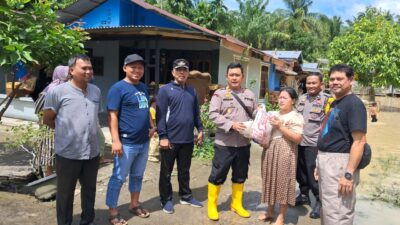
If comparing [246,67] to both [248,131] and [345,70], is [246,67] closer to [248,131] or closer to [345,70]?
[248,131]

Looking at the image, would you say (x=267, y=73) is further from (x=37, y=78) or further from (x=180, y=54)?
(x=37, y=78)

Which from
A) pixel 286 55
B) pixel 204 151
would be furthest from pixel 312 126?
pixel 286 55

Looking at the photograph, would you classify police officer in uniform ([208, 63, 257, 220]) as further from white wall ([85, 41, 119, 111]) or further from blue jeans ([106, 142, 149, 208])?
white wall ([85, 41, 119, 111])

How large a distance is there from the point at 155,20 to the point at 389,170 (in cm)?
763

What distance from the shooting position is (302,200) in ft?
16.0

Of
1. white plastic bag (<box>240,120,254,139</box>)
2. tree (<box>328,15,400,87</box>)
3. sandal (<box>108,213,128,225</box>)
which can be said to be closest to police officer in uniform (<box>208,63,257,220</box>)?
white plastic bag (<box>240,120,254,139</box>)

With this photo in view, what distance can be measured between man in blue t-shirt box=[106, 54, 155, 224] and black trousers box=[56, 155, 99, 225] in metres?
0.25

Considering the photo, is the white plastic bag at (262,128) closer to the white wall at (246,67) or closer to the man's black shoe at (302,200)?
the man's black shoe at (302,200)

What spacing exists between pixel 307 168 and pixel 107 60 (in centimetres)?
928

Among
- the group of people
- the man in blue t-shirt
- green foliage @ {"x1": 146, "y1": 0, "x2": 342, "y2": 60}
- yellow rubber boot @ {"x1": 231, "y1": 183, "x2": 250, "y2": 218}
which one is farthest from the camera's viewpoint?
green foliage @ {"x1": 146, "y1": 0, "x2": 342, "y2": 60}

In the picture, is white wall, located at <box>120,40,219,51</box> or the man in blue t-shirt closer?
the man in blue t-shirt

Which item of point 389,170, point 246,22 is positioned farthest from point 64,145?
point 246,22

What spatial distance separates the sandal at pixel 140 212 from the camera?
422 centimetres

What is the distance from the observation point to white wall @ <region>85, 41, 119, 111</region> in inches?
487
